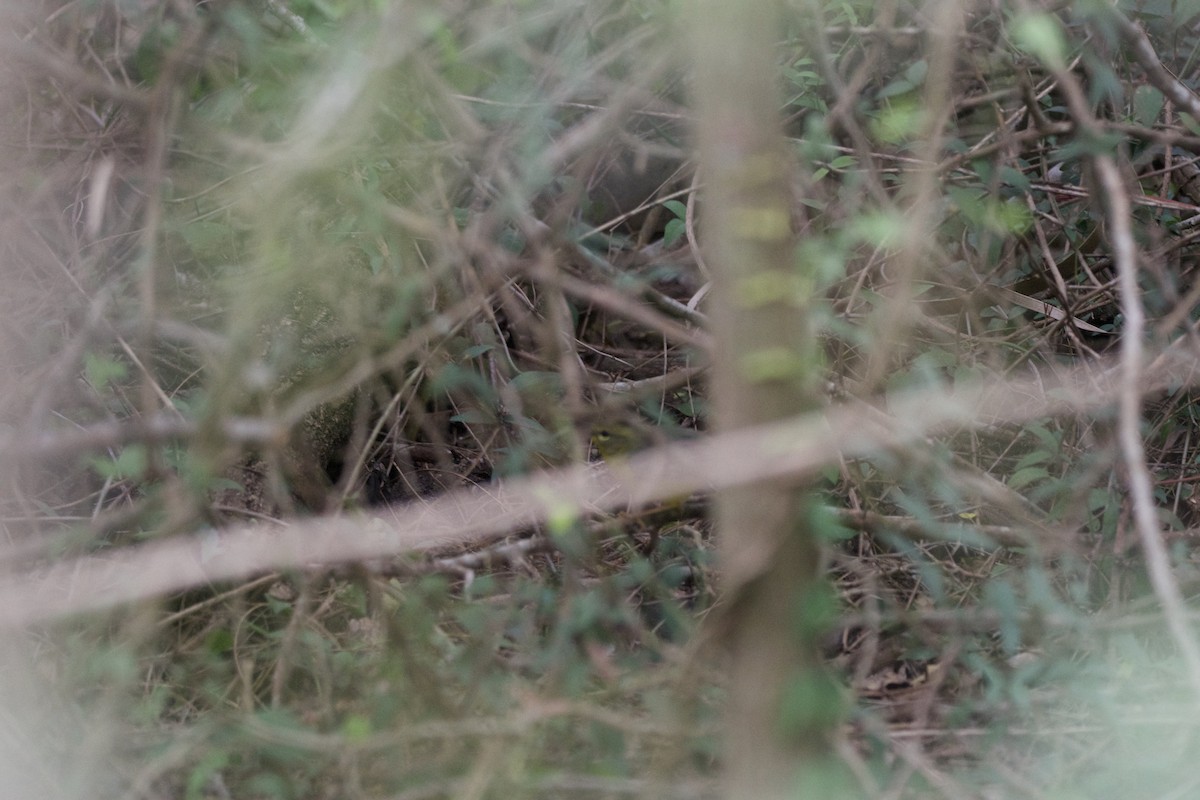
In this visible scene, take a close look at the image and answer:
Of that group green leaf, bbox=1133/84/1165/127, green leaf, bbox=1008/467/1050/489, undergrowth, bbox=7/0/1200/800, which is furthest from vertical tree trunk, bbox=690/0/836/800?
green leaf, bbox=1133/84/1165/127

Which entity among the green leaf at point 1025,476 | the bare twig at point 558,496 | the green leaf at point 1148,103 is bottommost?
the green leaf at point 1025,476

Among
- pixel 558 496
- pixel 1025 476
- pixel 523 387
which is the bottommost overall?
pixel 1025 476

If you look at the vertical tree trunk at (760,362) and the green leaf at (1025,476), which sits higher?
the vertical tree trunk at (760,362)

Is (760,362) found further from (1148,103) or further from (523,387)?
(1148,103)

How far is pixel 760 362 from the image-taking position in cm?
89

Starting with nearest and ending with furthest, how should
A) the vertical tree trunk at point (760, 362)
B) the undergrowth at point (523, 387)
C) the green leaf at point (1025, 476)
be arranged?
the vertical tree trunk at point (760, 362) < the undergrowth at point (523, 387) < the green leaf at point (1025, 476)

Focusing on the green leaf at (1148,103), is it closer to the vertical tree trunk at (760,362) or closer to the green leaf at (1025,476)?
the green leaf at (1025,476)

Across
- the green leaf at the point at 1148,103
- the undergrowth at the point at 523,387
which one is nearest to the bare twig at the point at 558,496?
the undergrowth at the point at 523,387

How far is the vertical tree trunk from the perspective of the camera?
893mm

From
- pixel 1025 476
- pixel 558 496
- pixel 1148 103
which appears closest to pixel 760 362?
pixel 558 496

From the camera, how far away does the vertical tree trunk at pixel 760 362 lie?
→ 2.93ft

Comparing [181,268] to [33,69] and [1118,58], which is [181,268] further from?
[1118,58]

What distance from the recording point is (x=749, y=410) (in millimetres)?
915

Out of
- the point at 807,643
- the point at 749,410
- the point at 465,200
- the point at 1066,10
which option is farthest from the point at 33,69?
the point at 1066,10
